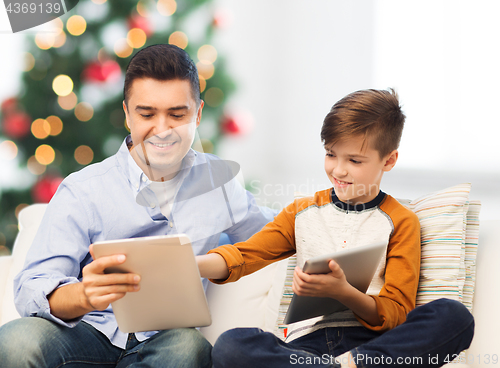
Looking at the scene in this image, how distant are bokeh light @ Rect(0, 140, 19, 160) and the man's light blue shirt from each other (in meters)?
0.88

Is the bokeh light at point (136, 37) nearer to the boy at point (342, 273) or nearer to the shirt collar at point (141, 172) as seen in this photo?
the shirt collar at point (141, 172)

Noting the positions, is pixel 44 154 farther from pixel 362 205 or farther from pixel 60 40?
pixel 362 205

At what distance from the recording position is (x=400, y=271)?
991mm

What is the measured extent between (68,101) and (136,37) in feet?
1.28

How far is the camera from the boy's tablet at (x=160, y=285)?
784 millimetres

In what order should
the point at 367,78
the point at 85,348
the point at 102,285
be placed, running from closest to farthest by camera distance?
the point at 102,285, the point at 85,348, the point at 367,78

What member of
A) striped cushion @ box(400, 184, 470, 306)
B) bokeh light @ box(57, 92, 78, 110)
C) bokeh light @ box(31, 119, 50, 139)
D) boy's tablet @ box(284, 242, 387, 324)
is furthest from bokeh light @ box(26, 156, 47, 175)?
striped cushion @ box(400, 184, 470, 306)

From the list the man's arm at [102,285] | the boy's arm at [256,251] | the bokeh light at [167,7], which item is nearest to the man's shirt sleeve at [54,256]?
the man's arm at [102,285]

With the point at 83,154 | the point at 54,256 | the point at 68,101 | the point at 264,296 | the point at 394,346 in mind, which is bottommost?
the point at 264,296

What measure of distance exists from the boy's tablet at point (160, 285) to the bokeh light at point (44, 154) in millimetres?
1168

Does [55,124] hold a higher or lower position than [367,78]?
lower

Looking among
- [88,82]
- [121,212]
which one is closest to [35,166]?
[88,82]

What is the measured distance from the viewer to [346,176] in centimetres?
105

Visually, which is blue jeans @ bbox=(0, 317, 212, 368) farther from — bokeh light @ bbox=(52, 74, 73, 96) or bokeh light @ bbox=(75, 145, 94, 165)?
bokeh light @ bbox=(52, 74, 73, 96)
